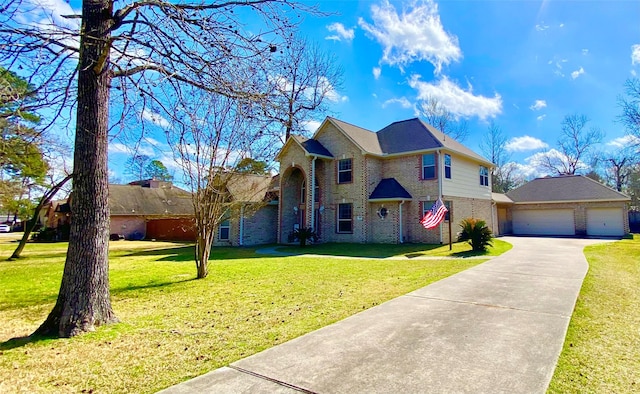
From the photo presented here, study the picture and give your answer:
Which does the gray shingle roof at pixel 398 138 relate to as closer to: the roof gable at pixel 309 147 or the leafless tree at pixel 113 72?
the roof gable at pixel 309 147

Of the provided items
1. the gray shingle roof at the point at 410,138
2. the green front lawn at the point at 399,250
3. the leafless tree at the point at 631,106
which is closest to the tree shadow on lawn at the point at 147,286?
the green front lawn at the point at 399,250

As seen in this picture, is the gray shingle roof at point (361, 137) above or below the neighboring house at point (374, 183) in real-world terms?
above

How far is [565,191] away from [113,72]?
1265 inches

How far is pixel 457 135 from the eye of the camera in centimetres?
3672

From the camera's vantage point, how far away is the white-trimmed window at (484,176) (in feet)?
77.5

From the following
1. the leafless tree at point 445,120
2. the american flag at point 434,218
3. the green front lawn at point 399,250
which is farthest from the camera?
the leafless tree at point 445,120

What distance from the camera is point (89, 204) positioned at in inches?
195

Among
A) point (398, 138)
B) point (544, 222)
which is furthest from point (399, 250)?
point (544, 222)

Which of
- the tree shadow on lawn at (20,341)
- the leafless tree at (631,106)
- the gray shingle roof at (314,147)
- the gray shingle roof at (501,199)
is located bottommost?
the tree shadow on lawn at (20,341)

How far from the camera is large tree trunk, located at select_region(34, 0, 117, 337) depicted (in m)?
4.79

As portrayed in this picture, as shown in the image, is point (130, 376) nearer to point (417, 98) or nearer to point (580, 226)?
point (580, 226)

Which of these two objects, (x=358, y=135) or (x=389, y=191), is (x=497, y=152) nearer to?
(x=358, y=135)


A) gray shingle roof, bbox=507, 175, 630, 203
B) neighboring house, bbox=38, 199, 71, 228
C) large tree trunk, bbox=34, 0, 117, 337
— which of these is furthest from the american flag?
neighboring house, bbox=38, 199, 71, 228

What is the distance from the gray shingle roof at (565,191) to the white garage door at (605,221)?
3.50 feet
